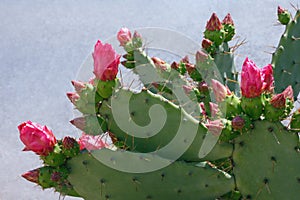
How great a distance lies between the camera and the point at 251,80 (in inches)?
43.8

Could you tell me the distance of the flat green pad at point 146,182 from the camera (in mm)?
1207

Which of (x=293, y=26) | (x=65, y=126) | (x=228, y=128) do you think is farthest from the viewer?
(x=65, y=126)

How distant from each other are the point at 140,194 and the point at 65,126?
184cm

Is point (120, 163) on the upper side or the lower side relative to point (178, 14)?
lower

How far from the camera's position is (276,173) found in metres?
1.18

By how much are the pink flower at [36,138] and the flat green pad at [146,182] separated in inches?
2.1

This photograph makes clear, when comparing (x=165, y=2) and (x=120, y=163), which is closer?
(x=120, y=163)

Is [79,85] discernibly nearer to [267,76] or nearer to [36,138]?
[36,138]

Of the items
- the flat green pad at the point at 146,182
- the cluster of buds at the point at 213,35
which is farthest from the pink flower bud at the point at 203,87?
the flat green pad at the point at 146,182

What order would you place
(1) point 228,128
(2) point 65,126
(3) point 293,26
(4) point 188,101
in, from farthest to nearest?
(2) point 65,126, (3) point 293,26, (4) point 188,101, (1) point 228,128

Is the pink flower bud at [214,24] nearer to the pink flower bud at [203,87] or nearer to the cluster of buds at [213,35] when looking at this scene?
the cluster of buds at [213,35]

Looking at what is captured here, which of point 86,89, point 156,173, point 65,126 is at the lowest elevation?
point 65,126

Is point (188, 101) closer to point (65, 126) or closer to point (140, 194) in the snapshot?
point (140, 194)

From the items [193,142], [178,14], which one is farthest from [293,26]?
[178,14]
